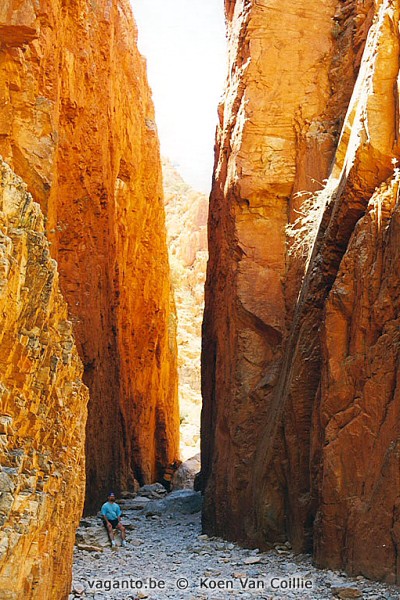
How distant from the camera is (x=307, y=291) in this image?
44.4 feet

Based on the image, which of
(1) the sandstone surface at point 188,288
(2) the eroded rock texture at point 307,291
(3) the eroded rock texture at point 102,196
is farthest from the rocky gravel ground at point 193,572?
(1) the sandstone surface at point 188,288

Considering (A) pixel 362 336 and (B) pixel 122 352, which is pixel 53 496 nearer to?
(A) pixel 362 336

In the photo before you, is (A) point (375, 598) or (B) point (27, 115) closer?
(A) point (375, 598)

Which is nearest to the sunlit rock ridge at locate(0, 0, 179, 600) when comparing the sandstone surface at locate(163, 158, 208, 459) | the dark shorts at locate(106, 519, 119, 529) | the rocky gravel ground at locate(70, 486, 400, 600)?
the rocky gravel ground at locate(70, 486, 400, 600)

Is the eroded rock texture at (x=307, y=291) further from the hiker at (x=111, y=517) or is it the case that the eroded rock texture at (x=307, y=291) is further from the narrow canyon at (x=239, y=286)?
the hiker at (x=111, y=517)

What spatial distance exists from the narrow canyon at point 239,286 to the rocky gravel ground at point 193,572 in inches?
13.7

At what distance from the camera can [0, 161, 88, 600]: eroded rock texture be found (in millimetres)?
6816

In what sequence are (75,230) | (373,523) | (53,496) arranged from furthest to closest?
1. (75,230)
2. (373,523)
3. (53,496)

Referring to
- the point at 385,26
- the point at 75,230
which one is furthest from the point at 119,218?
the point at 385,26

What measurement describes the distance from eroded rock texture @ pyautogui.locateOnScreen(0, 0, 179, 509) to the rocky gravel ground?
3.93 m

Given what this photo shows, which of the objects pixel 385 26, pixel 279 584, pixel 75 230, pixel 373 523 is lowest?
pixel 279 584

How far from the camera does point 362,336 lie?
1104 cm

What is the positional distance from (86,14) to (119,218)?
753cm

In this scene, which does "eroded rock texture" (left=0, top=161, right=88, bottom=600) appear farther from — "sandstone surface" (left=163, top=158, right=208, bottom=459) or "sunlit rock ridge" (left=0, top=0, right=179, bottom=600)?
"sandstone surface" (left=163, top=158, right=208, bottom=459)
